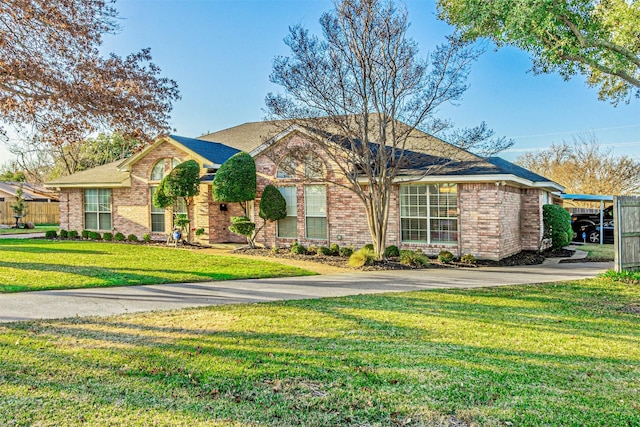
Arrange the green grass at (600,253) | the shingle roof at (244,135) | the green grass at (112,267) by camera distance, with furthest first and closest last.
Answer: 1. the shingle roof at (244,135)
2. the green grass at (600,253)
3. the green grass at (112,267)

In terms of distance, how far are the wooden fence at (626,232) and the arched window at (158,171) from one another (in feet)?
56.6

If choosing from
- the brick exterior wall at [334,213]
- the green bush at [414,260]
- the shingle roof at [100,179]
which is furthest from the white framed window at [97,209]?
the green bush at [414,260]

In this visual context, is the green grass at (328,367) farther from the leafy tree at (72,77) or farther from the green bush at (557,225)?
the green bush at (557,225)

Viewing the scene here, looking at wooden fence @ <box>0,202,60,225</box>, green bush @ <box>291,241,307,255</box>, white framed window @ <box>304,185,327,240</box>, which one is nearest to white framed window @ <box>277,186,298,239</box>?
white framed window @ <box>304,185,327,240</box>

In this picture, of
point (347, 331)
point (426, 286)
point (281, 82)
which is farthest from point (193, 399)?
point (281, 82)

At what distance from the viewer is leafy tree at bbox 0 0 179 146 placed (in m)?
8.83

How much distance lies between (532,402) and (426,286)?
609 centimetres

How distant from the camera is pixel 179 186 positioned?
58.3ft

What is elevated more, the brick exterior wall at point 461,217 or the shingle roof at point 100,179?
the shingle roof at point 100,179

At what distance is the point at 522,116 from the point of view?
24672mm

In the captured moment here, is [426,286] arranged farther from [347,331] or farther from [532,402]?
[532,402]

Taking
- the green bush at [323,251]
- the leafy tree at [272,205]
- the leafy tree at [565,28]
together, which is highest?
the leafy tree at [565,28]

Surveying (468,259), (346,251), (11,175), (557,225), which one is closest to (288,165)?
(346,251)

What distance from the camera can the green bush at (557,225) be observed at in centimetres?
1608
